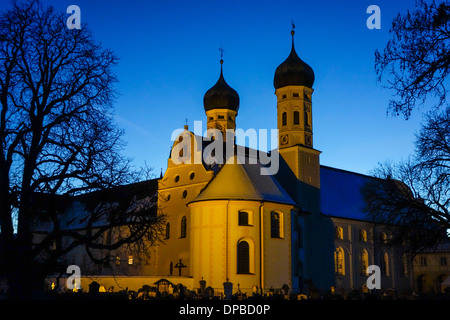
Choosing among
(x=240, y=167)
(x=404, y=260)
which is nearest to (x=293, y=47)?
(x=240, y=167)

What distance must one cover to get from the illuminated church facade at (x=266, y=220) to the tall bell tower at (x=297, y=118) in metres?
0.09

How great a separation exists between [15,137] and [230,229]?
2256 cm

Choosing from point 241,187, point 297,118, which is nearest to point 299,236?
point 241,187

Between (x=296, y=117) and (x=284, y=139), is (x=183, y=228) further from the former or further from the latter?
(x=296, y=117)

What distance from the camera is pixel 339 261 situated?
4950cm

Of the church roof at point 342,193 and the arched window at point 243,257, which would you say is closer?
the arched window at point 243,257

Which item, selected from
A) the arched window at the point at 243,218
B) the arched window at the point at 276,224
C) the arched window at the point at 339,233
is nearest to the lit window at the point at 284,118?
the arched window at the point at 276,224

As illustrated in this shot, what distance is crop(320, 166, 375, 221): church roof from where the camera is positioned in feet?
167

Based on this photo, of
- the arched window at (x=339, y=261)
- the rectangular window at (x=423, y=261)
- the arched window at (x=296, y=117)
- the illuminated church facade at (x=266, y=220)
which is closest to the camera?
the illuminated church facade at (x=266, y=220)

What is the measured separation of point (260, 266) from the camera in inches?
1481

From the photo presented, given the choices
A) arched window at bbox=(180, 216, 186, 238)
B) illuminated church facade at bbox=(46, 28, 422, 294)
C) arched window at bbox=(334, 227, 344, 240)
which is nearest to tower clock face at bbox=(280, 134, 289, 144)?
illuminated church facade at bbox=(46, 28, 422, 294)

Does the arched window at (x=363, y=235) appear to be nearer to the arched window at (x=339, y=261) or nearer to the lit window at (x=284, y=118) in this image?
the arched window at (x=339, y=261)

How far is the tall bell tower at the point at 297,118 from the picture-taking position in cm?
4625

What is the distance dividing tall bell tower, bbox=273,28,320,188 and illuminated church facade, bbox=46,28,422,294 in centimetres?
9
